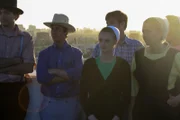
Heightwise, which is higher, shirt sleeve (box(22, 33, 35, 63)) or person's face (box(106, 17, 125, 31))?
person's face (box(106, 17, 125, 31))

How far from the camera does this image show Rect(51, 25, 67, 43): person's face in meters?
5.06

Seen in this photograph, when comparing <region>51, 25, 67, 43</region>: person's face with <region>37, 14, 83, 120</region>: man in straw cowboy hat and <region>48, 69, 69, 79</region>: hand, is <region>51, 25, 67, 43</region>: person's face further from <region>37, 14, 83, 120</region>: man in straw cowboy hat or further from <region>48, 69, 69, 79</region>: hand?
<region>48, 69, 69, 79</region>: hand

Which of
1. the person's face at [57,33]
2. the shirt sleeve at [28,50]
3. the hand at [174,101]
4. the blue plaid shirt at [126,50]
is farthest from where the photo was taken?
the blue plaid shirt at [126,50]

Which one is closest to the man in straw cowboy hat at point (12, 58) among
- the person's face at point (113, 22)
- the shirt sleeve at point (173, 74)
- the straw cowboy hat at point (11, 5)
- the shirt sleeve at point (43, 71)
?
the straw cowboy hat at point (11, 5)

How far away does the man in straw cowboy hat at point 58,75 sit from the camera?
198 inches

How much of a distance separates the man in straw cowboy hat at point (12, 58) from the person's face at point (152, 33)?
62.9 inches

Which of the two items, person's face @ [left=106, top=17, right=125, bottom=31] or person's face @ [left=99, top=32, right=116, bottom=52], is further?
person's face @ [left=106, top=17, right=125, bottom=31]

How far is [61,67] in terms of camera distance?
5105 mm

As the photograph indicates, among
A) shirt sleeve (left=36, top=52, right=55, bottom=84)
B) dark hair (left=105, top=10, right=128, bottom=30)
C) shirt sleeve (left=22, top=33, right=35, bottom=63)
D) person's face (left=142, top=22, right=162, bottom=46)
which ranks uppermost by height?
dark hair (left=105, top=10, right=128, bottom=30)

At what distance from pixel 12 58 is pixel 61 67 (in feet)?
2.09

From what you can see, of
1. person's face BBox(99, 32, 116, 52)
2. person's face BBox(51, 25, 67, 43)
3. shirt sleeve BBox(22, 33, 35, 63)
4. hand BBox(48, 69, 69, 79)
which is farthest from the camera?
shirt sleeve BBox(22, 33, 35, 63)

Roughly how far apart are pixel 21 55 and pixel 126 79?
1452 millimetres

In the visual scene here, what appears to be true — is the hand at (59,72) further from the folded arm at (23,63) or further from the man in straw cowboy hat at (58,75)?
the folded arm at (23,63)

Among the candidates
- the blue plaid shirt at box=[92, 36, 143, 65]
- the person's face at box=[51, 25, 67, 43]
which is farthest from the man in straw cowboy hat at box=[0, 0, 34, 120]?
the blue plaid shirt at box=[92, 36, 143, 65]
